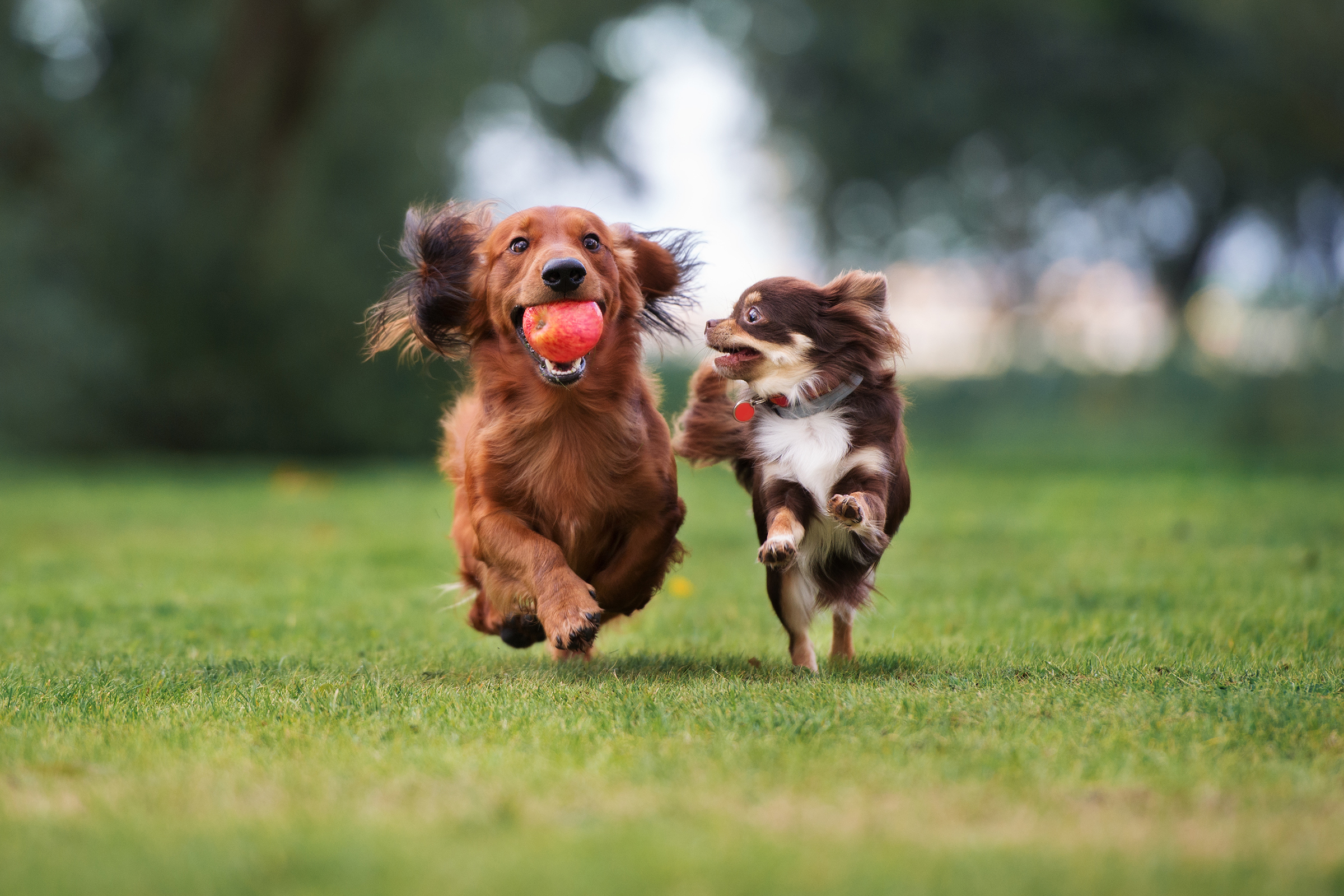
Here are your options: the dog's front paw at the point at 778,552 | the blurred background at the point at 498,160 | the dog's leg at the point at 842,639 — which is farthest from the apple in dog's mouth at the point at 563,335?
the blurred background at the point at 498,160

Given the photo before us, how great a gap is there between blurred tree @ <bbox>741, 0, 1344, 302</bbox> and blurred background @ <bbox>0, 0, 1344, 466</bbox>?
0.07 meters

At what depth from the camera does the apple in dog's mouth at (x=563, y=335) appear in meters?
4.38

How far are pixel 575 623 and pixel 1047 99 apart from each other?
2106 centimetres

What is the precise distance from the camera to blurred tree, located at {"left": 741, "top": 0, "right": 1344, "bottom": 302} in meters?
18.7

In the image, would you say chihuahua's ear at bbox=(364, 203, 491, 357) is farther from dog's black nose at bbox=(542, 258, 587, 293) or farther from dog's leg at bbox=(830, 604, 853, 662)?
dog's leg at bbox=(830, 604, 853, 662)

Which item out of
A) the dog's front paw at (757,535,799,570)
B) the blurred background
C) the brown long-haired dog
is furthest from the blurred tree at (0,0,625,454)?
the dog's front paw at (757,535,799,570)

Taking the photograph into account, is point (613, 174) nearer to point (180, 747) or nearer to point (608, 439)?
point (608, 439)

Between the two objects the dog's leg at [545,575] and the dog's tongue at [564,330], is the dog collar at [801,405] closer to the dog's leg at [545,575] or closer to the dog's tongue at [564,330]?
the dog's tongue at [564,330]

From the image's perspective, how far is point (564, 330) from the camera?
4.38m

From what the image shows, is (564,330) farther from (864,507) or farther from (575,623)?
(864,507)

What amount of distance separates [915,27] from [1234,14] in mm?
4845

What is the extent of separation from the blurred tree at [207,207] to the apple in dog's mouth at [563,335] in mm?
12037

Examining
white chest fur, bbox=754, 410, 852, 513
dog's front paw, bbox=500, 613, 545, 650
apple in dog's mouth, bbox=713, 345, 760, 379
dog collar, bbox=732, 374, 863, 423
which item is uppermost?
apple in dog's mouth, bbox=713, 345, 760, 379

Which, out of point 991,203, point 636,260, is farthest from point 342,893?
point 991,203
